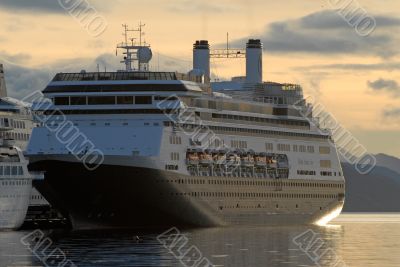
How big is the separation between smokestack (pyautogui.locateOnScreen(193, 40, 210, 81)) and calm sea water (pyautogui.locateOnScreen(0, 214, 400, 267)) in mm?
36819

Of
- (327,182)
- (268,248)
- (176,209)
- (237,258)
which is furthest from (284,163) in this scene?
(237,258)

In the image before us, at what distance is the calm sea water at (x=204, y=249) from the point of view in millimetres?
111375

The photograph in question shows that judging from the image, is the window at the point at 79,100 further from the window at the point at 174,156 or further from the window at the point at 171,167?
the window at the point at 171,167

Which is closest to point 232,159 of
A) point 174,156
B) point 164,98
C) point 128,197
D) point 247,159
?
point 247,159

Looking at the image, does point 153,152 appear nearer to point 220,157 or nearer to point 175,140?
point 175,140

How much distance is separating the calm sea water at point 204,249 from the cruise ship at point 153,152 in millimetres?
3427

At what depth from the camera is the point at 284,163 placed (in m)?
173

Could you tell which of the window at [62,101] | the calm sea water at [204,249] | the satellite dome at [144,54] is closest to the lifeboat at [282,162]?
the calm sea water at [204,249]

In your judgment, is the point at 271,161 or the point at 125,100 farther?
the point at 271,161

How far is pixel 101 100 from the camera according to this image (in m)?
152

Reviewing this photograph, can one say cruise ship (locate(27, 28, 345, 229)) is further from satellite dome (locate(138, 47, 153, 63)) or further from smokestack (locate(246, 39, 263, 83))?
smokestack (locate(246, 39, 263, 83))

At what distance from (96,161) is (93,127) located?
5.48 meters

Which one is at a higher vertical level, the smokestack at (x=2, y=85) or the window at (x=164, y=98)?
the smokestack at (x=2, y=85)

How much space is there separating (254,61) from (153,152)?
153 ft
